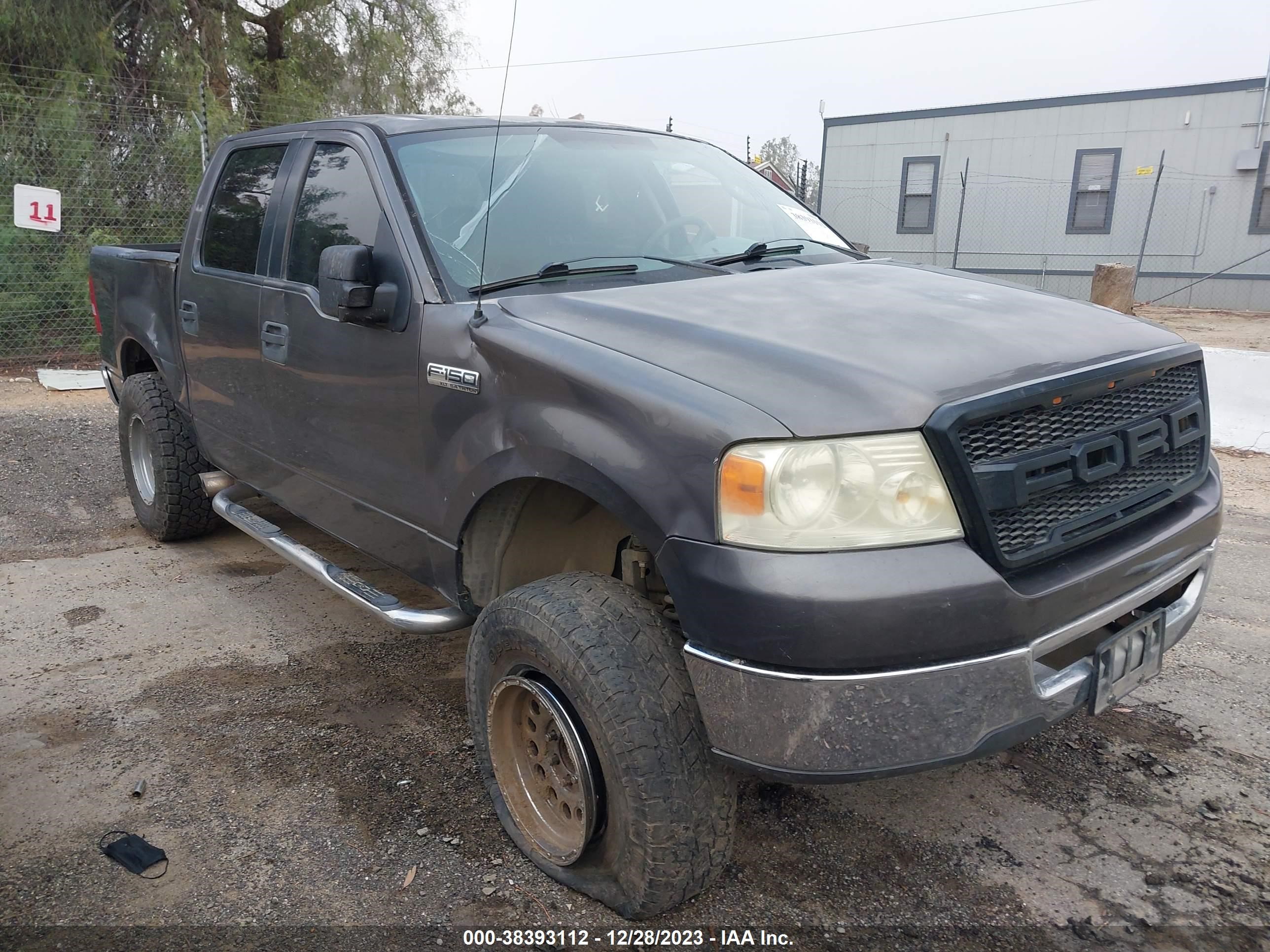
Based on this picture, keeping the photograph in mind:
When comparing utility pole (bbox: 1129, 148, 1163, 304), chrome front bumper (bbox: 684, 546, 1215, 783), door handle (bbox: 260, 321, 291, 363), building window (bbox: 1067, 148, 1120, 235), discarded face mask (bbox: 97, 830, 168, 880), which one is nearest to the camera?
chrome front bumper (bbox: 684, 546, 1215, 783)

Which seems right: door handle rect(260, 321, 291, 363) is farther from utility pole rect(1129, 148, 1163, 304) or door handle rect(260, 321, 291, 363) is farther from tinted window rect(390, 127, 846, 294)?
utility pole rect(1129, 148, 1163, 304)

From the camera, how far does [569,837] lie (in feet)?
8.36

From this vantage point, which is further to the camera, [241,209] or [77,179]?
[77,179]

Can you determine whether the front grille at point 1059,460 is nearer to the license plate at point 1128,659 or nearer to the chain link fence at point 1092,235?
the license plate at point 1128,659

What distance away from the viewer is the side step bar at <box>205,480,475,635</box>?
3021mm

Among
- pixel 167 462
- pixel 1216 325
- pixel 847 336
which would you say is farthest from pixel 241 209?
pixel 1216 325

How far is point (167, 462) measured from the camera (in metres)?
4.96

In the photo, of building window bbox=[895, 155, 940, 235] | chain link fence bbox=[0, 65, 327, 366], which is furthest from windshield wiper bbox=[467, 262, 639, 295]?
building window bbox=[895, 155, 940, 235]

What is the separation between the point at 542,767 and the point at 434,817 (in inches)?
19.0

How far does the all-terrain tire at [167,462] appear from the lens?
4.95 metres

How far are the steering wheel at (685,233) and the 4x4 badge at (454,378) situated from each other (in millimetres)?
839

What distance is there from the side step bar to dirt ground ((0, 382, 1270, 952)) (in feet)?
1.56

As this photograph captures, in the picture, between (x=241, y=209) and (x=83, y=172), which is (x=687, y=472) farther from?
(x=83, y=172)

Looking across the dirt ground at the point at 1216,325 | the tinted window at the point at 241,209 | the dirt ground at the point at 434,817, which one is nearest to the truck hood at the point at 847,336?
the dirt ground at the point at 434,817
